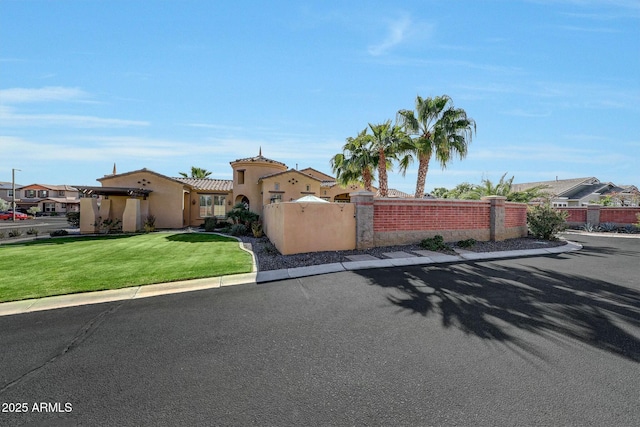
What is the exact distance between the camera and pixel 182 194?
23062mm

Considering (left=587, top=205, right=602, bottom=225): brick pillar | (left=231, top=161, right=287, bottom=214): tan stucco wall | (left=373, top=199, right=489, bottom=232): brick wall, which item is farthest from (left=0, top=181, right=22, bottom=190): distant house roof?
(left=587, top=205, right=602, bottom=225): brick pillar

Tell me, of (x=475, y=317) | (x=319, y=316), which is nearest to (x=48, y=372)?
(x=319, y=316)

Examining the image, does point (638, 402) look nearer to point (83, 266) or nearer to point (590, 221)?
point (83, 266)

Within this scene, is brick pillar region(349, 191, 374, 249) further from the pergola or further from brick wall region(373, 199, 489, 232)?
the pergola

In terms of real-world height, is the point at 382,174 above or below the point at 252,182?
below

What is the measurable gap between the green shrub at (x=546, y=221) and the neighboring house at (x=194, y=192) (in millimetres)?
16716

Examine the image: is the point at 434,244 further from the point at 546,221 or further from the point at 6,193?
the point at 6,193

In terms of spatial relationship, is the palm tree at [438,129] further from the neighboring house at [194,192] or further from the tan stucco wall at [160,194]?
the tan stucco wall at [160,194]

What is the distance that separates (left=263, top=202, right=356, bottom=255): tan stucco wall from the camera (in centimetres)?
1079

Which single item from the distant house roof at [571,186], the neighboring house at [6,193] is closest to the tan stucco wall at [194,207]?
the distant house roof at [571,186]

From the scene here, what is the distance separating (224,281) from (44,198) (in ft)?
245

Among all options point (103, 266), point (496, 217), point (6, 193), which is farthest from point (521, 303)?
point (6, 193)

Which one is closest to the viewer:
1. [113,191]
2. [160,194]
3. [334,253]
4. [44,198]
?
[334,253]

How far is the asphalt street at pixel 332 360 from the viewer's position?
275 centimetres
